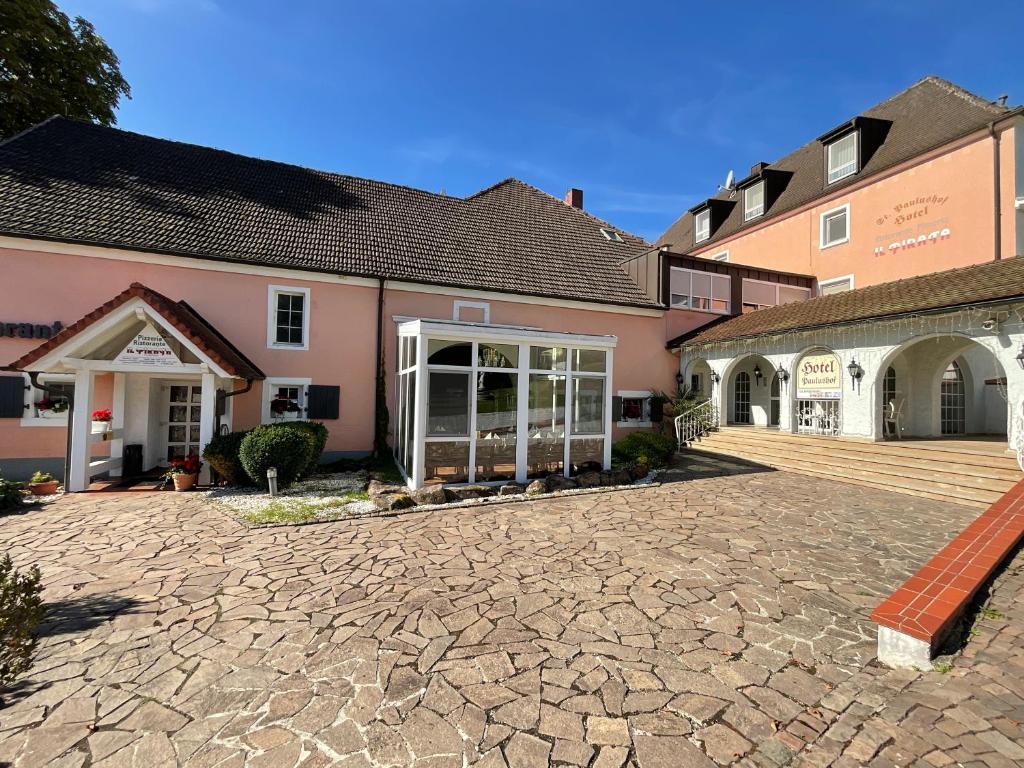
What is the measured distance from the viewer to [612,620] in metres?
4.19

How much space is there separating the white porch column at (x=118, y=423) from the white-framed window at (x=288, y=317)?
3394 mm

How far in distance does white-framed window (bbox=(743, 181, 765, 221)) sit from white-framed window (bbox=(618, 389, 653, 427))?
1287 cm

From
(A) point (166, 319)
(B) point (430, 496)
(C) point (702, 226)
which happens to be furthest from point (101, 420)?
(C) point (702, 226)

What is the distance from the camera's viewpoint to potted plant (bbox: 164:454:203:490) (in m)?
9.35

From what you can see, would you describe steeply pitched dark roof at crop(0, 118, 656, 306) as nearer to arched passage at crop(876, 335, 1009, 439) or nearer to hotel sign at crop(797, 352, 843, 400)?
hotel sign at crop(797, 352, 843, 400)

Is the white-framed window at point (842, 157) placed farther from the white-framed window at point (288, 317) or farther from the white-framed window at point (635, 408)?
the white-framed window at point (288, 317)

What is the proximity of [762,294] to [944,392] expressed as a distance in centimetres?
677

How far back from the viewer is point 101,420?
9805mm

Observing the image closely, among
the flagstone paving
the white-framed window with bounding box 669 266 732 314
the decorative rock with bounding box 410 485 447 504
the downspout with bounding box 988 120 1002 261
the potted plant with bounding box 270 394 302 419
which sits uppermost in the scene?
the downspout with bounding box 988 120 1002 261

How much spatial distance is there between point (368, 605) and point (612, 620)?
242 centimetres

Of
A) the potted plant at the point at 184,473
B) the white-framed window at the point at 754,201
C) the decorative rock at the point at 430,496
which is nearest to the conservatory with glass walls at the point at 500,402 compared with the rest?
the decorative rock at the point at 430,496

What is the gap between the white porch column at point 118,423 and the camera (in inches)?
417

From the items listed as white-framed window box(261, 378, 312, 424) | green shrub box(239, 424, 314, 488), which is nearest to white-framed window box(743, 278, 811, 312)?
white-framed window box(261, 378, 312, 424)

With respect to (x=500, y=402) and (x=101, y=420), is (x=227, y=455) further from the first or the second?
(x=500, y=402)
